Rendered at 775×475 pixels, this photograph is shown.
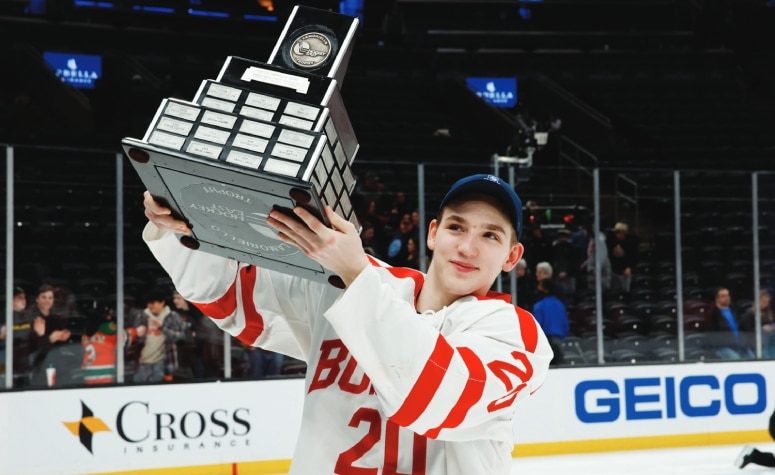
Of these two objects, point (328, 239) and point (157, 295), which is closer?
point (328, 239)

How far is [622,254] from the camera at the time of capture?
8.02 m

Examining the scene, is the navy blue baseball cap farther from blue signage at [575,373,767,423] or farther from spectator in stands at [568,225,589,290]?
spectator in stands at [568,225,589,290]

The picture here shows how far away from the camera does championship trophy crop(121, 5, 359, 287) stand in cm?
132

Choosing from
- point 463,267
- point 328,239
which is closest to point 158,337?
point 463,267

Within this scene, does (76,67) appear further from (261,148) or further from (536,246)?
(261,148)

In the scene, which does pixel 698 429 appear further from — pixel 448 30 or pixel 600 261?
pixel 448 30

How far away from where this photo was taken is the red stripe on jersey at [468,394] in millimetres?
1374

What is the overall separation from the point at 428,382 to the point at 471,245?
0.32 meters

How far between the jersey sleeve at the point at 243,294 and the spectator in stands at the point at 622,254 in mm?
6379

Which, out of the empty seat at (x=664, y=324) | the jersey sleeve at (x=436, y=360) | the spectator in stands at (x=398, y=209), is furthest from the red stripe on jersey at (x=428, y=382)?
the empty seat at (x=664, y=324)

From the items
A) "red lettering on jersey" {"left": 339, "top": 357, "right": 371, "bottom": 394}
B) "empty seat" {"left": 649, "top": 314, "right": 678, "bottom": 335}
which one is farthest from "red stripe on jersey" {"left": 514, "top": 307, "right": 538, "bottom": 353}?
"empty seat" {"left": 649, "top": 314, "right": 678, "bottom": 335}

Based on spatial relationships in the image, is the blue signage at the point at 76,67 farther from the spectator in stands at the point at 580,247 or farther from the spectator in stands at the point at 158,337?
the spectator in stands at the point at 580,247

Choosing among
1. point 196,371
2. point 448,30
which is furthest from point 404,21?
point 196,371

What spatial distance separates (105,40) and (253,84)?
13.3 metres
